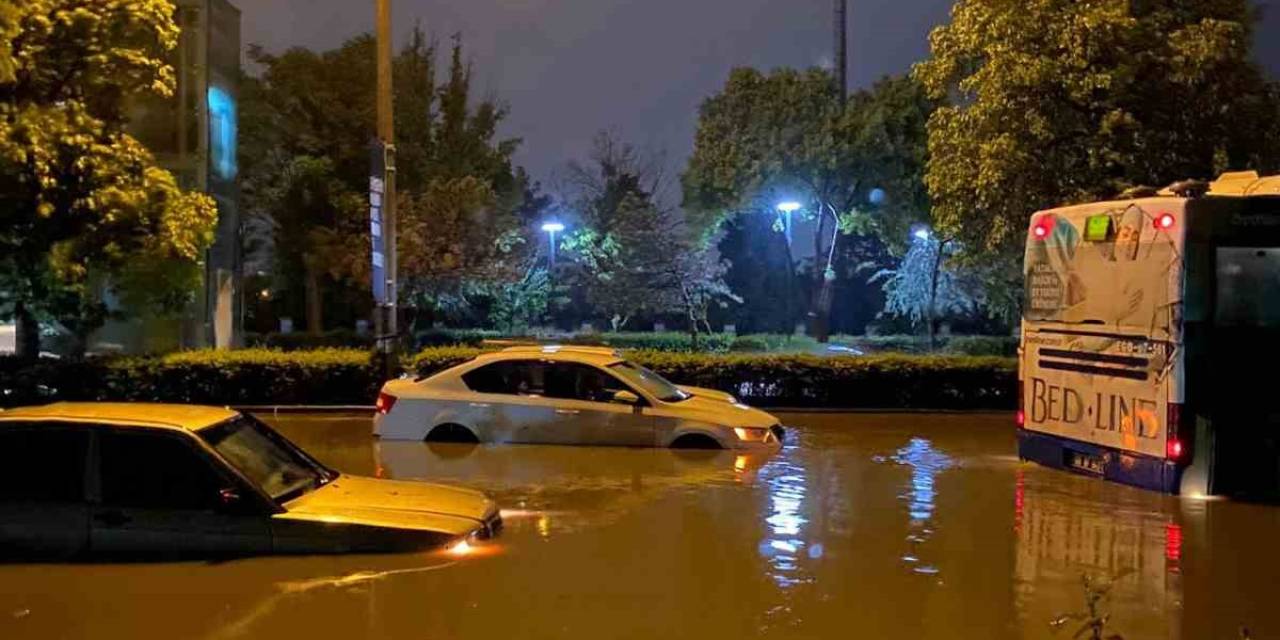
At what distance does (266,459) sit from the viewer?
761 cm

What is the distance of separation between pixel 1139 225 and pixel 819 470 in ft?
13.1

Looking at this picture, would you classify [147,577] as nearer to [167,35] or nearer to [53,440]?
[53,440]

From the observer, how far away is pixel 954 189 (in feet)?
59.7

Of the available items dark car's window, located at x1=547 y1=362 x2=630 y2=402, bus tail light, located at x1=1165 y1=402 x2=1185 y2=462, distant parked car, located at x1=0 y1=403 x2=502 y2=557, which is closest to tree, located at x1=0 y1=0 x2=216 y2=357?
dark car's window, located at x1=547 y1=362 x2=630 y2=402

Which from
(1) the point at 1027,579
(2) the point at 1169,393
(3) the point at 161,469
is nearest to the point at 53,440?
(3) the point at 161,469

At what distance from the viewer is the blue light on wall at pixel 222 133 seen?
2350cm

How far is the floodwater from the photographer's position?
6301 millimetres

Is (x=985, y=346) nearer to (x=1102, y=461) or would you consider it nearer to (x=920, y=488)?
(x=920, y=488)

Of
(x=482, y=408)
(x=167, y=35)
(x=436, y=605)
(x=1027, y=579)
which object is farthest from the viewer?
(x=167, y=35)

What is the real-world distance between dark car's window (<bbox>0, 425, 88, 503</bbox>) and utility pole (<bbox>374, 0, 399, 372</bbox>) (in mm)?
10031

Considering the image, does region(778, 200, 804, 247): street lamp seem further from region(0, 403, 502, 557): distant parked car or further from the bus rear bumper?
region(0, 403, 502, 557): distant parked car

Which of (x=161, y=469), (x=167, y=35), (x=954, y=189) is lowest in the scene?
(x=161, y=469)

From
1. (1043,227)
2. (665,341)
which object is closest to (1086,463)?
(1043,227)

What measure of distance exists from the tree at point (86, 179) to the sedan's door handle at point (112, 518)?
424 inches
